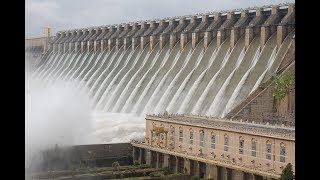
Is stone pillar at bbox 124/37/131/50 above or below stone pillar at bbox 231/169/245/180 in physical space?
above

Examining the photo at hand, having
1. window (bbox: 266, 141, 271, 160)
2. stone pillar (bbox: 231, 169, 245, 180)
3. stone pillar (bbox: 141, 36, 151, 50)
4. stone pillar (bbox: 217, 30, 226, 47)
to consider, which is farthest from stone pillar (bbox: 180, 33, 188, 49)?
window (bbox: 266, 141, 271, 160)

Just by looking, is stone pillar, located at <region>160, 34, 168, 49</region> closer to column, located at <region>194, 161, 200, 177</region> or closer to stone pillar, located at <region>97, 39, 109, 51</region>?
stone pillar, located at <region>97, 39, 109, 51</region>

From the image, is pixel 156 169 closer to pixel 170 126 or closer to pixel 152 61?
pixel 170 126

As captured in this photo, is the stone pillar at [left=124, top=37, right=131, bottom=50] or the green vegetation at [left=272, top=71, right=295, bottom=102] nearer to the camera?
the green vegetation at [left=272, top=71, right=295, bottom=102]

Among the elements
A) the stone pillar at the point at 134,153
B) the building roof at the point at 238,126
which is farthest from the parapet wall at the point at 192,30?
the stone pillar at the point at 134,153
